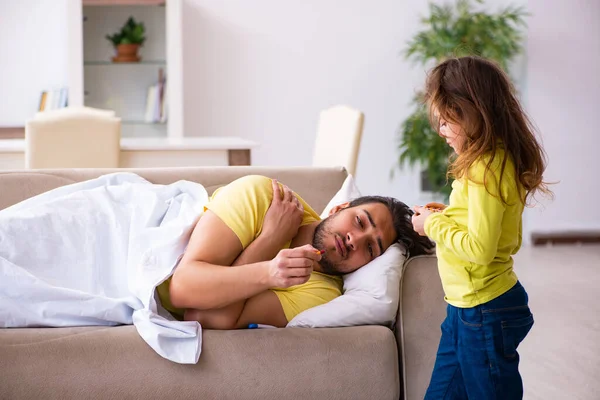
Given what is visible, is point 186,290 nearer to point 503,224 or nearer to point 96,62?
point 503,224

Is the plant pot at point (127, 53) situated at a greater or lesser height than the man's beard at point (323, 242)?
greater

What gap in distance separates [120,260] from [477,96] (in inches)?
36.1

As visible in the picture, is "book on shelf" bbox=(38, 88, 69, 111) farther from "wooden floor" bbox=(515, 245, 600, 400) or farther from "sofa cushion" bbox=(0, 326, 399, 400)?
"sofa cushion" bbox=(0, 326, 399, 400)

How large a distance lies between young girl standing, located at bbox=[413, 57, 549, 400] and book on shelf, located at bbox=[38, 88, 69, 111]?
438cm

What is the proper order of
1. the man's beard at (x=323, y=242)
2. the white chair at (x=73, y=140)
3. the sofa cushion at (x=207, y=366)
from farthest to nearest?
the white chair at (x=73, y=140) < the man's beard at (x=323, y=242) < the sofa cushion at (x=207, y=366)

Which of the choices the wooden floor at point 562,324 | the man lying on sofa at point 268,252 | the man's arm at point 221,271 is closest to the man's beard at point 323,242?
the man lying on sofa at point 268,252


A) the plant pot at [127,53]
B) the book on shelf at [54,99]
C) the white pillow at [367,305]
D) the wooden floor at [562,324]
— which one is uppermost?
the plant pot at [127,53]

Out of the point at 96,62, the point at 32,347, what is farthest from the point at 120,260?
the point at 96,62

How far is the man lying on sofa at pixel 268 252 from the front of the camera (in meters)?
1.78

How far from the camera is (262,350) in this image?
1741 mm

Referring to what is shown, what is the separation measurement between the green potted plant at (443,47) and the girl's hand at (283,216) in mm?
3653

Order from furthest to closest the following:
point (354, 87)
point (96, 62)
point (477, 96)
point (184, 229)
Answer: point (354, 87) → point (96, 62) → point (184, 229) → point (477, 96)

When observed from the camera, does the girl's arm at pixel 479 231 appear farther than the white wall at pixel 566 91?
No

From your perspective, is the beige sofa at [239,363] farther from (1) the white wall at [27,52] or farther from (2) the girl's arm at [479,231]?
(1) the white wall at [27,52]
